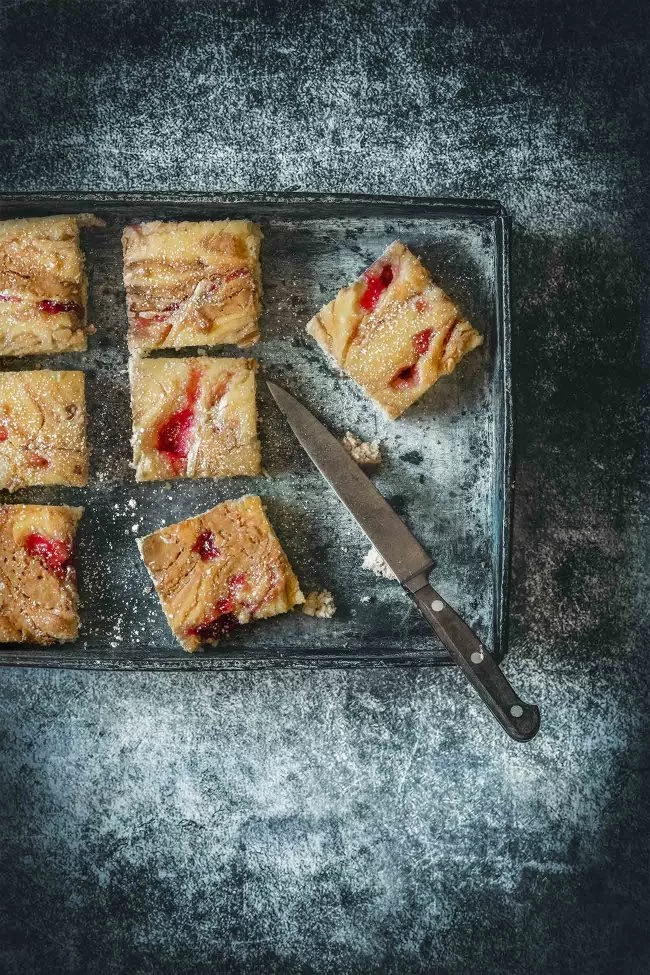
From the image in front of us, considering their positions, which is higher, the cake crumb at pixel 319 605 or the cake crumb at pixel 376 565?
the cake crumb at pixel 376 565

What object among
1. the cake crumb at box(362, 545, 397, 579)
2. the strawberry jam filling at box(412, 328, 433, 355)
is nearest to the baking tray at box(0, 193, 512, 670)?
the cake crumb at box(362, 545, 397, 579)

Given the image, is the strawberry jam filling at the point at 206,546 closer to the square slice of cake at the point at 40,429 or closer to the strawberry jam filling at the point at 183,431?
the strawberry jam filling at the point at 183,431

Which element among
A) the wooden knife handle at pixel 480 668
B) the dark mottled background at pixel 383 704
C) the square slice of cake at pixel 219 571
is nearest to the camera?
the wooden knife handle at pixel 480 668

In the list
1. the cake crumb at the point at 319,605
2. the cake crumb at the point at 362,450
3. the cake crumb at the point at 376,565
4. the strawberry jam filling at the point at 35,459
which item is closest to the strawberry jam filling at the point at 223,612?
the cake crumb at the point at 319,605

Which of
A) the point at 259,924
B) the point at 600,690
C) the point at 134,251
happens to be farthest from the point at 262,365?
the point at 259,924

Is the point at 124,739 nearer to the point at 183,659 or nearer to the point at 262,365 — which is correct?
the point at 183,659

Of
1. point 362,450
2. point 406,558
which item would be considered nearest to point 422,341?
point 362,450

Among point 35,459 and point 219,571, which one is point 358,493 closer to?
point 219,571
